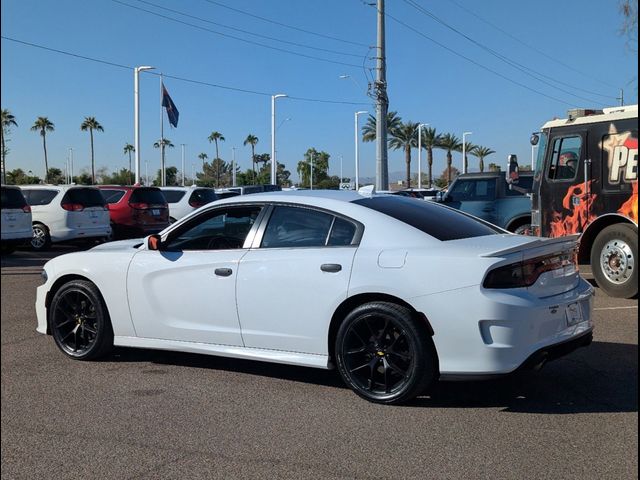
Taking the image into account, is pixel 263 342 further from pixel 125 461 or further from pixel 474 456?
pixel 474 456

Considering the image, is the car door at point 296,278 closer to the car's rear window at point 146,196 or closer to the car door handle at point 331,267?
the car door handle at point 331,267

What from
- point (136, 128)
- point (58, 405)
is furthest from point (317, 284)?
point (136, 128)

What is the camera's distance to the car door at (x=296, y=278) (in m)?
4.73

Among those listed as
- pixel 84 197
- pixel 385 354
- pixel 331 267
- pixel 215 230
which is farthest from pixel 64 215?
pixel 385 354

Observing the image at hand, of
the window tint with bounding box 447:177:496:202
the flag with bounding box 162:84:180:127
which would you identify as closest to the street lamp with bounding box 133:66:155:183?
the flag with bounding box 162:84:180:127

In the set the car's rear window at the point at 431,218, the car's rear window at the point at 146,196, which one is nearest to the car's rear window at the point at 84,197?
the car's rear window at the point at 146,196

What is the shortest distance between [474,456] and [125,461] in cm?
199

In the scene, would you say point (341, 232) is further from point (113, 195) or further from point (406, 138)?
point (406, 138)

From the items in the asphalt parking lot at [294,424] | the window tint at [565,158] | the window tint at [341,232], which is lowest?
the asphalt parking lot at [294,424]

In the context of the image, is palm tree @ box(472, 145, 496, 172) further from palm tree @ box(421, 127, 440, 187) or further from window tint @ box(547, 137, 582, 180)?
window tint @ box(547, 137, 582, 180)

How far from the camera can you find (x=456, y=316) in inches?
168

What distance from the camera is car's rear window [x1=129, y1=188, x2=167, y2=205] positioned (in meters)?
17.6

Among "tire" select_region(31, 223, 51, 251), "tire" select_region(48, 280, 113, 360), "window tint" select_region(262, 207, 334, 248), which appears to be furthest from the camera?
"tire" select_region(31, 223, 51, 251)

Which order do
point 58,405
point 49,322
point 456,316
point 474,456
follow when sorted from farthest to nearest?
1. point 49,322
2. point 58,405
3. point 456,316
4. point 474,456
